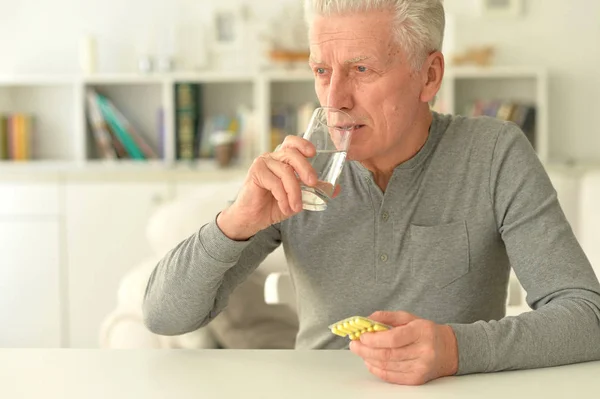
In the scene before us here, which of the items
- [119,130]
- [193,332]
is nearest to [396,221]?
[193,332]

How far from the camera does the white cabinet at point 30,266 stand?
4.31m

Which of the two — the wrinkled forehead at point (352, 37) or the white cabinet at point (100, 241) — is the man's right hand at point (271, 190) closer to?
the wrinkled forehead at point (352, 37)

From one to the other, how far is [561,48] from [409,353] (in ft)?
12.5

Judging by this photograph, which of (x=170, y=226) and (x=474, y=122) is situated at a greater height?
(x=474, y=122)

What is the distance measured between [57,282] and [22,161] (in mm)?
713

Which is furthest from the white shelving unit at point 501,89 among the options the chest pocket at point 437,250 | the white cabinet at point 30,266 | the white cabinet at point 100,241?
the chest pocket at point 437,250

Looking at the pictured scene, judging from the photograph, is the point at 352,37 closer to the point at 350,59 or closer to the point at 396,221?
the point at 350,59

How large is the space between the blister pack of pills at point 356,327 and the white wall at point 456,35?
12.1 ft

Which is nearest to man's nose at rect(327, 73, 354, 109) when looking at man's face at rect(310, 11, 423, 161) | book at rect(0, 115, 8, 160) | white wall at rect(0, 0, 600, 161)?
man's face at rect(310, 11, 423, 161)

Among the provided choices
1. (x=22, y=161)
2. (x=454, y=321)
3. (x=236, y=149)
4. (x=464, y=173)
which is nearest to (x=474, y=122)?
(x=464, y=173)

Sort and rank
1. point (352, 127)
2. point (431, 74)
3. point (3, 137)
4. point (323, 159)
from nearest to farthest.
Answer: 1. point (323, 159)
2. point (352, 127)
3. point (431, 74)
4. point (3, 137)

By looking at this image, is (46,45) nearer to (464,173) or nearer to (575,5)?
(575,5)

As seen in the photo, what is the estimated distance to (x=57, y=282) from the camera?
4398 mm

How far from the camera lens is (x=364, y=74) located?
1.47 metres
